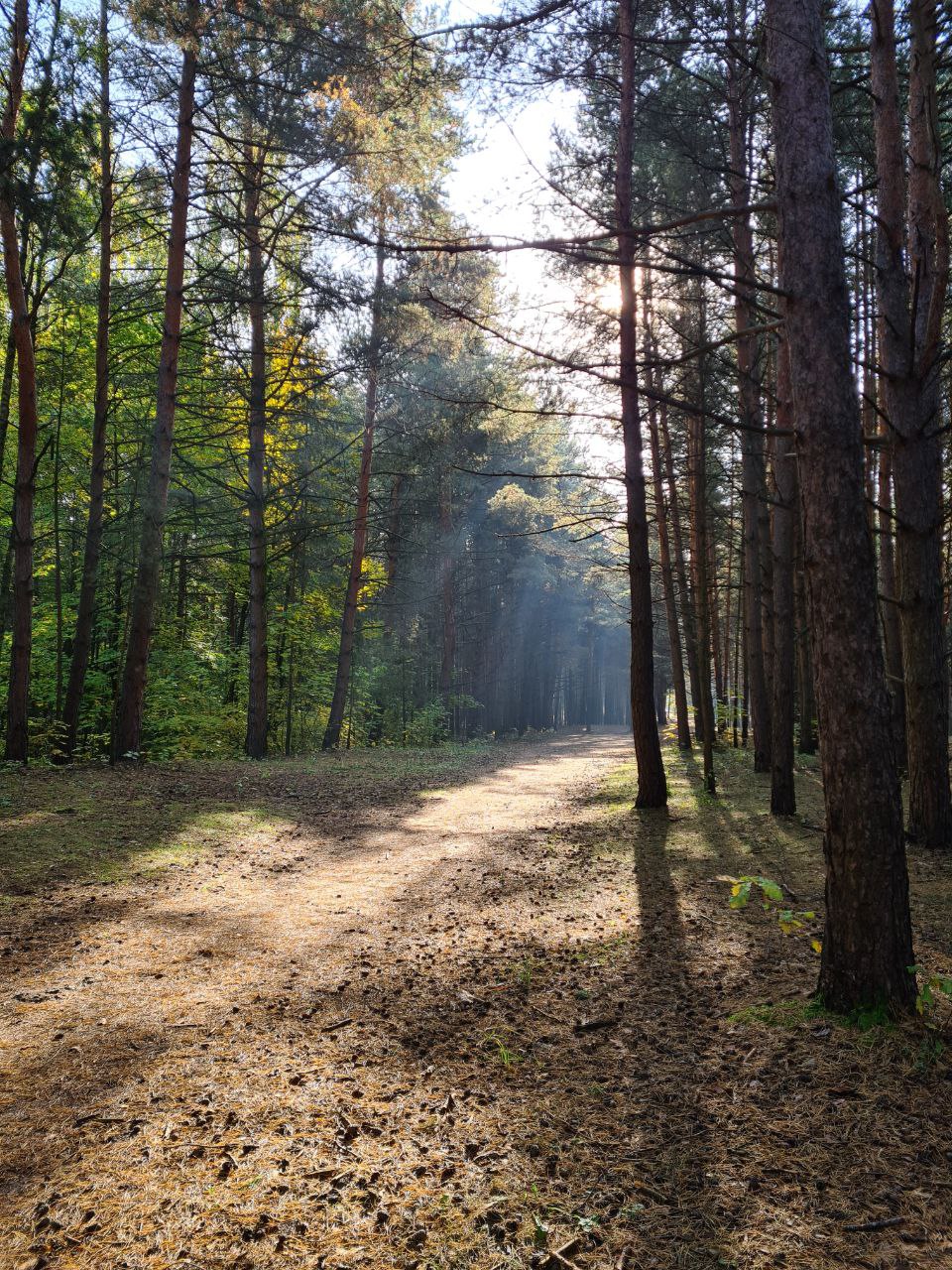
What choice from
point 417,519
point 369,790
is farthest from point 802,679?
point 417,519

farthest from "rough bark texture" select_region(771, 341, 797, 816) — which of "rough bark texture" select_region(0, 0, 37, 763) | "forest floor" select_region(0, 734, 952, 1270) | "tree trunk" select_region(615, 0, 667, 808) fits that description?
"rough bark texture" select_region(0, 0, 37, 763)

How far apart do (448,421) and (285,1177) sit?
1924 centimetres

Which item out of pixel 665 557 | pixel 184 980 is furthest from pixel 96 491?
pixel 665 557

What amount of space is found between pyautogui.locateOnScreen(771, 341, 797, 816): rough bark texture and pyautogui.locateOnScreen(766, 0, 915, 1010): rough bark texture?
4.99m

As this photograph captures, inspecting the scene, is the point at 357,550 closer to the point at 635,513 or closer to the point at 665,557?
the point at 665,557

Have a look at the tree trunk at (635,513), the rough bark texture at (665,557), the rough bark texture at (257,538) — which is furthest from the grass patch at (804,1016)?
the rough bark texture at (257,538)

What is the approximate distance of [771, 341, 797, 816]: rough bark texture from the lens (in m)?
8.59

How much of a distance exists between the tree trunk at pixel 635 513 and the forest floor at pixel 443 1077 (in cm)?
286

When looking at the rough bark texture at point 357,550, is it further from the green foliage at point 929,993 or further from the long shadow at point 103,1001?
the green foliage at point 929,993

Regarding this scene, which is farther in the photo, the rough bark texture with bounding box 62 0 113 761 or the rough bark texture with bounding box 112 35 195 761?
the rough bark texture with bounding box 62 0 113 761

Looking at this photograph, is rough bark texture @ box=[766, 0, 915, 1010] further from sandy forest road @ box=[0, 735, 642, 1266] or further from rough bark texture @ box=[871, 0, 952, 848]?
rough bark texture @ box=[871, 0, 952, 848]

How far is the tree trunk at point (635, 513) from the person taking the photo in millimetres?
8742

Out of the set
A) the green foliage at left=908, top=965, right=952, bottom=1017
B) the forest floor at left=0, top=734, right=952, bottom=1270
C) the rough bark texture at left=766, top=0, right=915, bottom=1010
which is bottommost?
the forest floor at left=0, top=734, right=952, bottom=1270

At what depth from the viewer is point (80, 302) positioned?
13.5 meters
